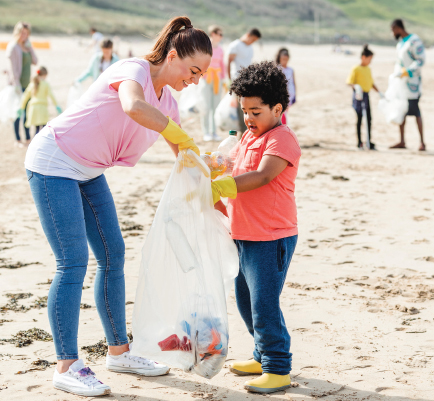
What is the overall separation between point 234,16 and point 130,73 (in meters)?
91.6

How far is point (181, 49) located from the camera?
7.84 ft

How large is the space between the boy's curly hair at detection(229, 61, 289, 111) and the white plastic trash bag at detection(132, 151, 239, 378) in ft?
1.18

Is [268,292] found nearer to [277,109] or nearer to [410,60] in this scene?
[277,109]

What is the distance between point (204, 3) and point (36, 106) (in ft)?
285

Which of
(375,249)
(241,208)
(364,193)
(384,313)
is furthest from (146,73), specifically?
(364,193)

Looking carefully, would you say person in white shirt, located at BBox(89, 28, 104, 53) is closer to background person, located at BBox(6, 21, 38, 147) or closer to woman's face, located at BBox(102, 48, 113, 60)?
background person, located at BBox(6, 21, 38, 147)

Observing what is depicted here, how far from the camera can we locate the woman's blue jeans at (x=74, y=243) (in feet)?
8.09

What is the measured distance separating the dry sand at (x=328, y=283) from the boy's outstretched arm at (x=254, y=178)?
2.98ft

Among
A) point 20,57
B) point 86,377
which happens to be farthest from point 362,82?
point 86,377

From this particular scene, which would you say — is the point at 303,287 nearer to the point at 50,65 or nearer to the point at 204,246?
the point at 204,246

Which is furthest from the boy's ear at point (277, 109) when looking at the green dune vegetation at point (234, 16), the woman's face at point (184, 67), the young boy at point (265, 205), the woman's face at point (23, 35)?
the green dune vegetation at point (234, 16)

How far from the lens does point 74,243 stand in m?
2.49

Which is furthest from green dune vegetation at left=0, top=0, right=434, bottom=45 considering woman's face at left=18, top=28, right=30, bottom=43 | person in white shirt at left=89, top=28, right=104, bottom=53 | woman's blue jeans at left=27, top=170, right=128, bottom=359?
woman's blue jeans at left=27, top=170, right=128, bottom=359

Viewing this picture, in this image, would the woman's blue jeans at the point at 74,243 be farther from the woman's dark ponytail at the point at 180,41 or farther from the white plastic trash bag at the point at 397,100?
the white plastic trash bag at the point at 397,100
